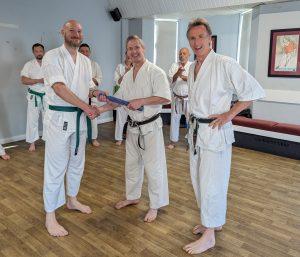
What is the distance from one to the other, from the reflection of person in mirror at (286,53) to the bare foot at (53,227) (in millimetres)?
3735

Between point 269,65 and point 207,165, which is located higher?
point 269,65

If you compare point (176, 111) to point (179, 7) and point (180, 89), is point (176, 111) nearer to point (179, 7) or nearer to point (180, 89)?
point (180, 89)

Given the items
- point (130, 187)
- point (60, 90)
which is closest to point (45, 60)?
point (60, 90)

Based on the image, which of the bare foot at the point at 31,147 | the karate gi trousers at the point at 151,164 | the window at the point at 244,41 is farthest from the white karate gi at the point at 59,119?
the window at the point at 244,41

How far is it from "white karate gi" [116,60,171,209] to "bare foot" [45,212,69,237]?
654mm

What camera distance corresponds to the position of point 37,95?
13.4ft

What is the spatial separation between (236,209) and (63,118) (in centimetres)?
165

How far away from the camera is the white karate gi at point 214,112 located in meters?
1.76

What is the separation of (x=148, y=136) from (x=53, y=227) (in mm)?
974

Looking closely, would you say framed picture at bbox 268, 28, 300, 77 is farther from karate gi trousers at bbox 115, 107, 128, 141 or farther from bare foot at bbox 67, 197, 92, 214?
bare foot at bbox 67, 197, 92, 214

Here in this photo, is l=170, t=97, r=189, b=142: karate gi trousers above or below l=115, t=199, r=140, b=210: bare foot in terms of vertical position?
above

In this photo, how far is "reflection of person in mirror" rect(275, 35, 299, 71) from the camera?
4.18 meters

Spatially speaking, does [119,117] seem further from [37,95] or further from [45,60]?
[45,60]

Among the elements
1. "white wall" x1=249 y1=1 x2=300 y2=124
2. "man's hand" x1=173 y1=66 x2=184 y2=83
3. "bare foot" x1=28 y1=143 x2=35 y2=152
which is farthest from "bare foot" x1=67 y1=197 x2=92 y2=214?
"white wall" x1=249 y1=1 x2=300 y2=124
